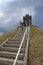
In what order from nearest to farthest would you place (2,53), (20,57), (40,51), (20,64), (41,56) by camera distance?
(20,64) < (20,57) < (2,53) < (41,56) < (40,51)

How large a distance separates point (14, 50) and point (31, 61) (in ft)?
4.51

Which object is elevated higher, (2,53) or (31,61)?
(2,53)

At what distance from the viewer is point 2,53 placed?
8367 mm

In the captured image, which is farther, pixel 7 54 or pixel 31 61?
pixel 31 61

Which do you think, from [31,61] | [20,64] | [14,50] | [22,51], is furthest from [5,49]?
[20,64]

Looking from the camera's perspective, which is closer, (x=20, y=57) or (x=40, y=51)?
(x=20, y=57)

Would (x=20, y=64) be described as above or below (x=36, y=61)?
above

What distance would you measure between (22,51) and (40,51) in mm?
2975

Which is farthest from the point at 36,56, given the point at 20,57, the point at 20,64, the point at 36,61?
the point at 20,64

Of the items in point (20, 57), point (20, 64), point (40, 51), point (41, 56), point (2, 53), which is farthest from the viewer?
point (40, 51)

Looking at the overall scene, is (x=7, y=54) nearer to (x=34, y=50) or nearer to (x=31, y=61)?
(x=31, y=61)

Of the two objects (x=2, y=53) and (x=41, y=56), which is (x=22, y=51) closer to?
(x=2, y=53)

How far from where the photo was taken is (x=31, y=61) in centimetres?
922

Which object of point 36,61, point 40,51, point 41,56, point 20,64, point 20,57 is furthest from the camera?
point 40,51
